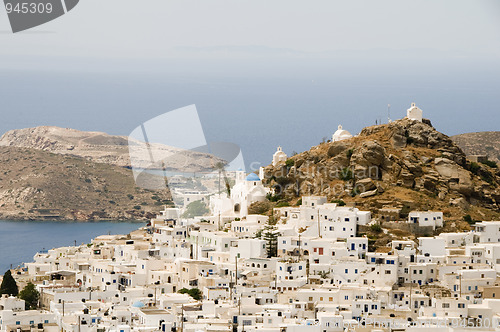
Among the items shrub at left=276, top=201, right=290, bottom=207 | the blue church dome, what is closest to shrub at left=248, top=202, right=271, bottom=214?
shrub at left=276, top=201, right=290, bottom=207

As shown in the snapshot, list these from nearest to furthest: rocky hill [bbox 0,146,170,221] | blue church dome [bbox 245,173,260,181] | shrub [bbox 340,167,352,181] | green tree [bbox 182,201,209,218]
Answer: shrub [bbox 340,167,352,181]
blue church dome [bbox 245,173,260,181]
green tree [bbox 182,201,209,218]
rocky hill [bbox 0,146,170,221]

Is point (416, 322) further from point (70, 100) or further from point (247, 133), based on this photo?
point (70, 100)

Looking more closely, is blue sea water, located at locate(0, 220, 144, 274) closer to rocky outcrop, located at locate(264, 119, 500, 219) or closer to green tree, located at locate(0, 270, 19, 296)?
rocky outcrop, located at locate(264, 119, 500, 219)

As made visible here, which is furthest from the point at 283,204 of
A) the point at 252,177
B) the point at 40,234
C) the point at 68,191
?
the point at 68,191

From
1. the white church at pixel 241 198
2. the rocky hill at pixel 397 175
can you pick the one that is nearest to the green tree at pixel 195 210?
the white church at pixel 241 198

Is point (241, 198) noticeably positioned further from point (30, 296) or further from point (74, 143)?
point (74, 143)

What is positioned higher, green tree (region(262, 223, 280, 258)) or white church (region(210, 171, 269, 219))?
white church (region(210, 171, 269, 219))

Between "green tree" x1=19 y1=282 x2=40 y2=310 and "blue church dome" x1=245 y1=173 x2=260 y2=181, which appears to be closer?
"green tree" x1=19 y1=282 x2=40 y2=310

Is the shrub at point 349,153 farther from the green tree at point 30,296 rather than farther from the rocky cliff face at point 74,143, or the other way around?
the rocky cliff face at point 74,143
